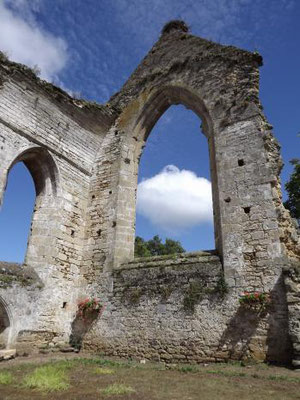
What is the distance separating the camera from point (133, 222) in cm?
941

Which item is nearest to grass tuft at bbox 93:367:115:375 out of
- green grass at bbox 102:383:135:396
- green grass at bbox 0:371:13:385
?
green grass at bbox 102:383:135:396

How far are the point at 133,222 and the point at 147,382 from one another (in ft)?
16.7

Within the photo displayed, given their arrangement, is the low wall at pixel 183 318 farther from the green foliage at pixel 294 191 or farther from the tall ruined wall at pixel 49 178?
the green foliage at pixel 294 191

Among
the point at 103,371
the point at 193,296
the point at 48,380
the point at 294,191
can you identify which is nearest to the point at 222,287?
the point at 193,296

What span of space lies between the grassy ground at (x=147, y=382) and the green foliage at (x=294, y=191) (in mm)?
11494

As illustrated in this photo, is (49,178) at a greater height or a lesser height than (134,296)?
greater

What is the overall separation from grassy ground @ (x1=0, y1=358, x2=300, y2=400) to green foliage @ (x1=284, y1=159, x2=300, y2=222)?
11.5 metres

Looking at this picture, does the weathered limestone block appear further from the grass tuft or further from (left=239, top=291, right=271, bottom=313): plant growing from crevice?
the grass tuft

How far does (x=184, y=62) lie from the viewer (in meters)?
10.2

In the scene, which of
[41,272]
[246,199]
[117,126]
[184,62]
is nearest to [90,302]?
[41,272]

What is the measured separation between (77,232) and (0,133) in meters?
3.42

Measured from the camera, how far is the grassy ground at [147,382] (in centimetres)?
397

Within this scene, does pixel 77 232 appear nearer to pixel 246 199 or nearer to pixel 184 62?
pixel 246 199

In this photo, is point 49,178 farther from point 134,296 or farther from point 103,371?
point 103,371
